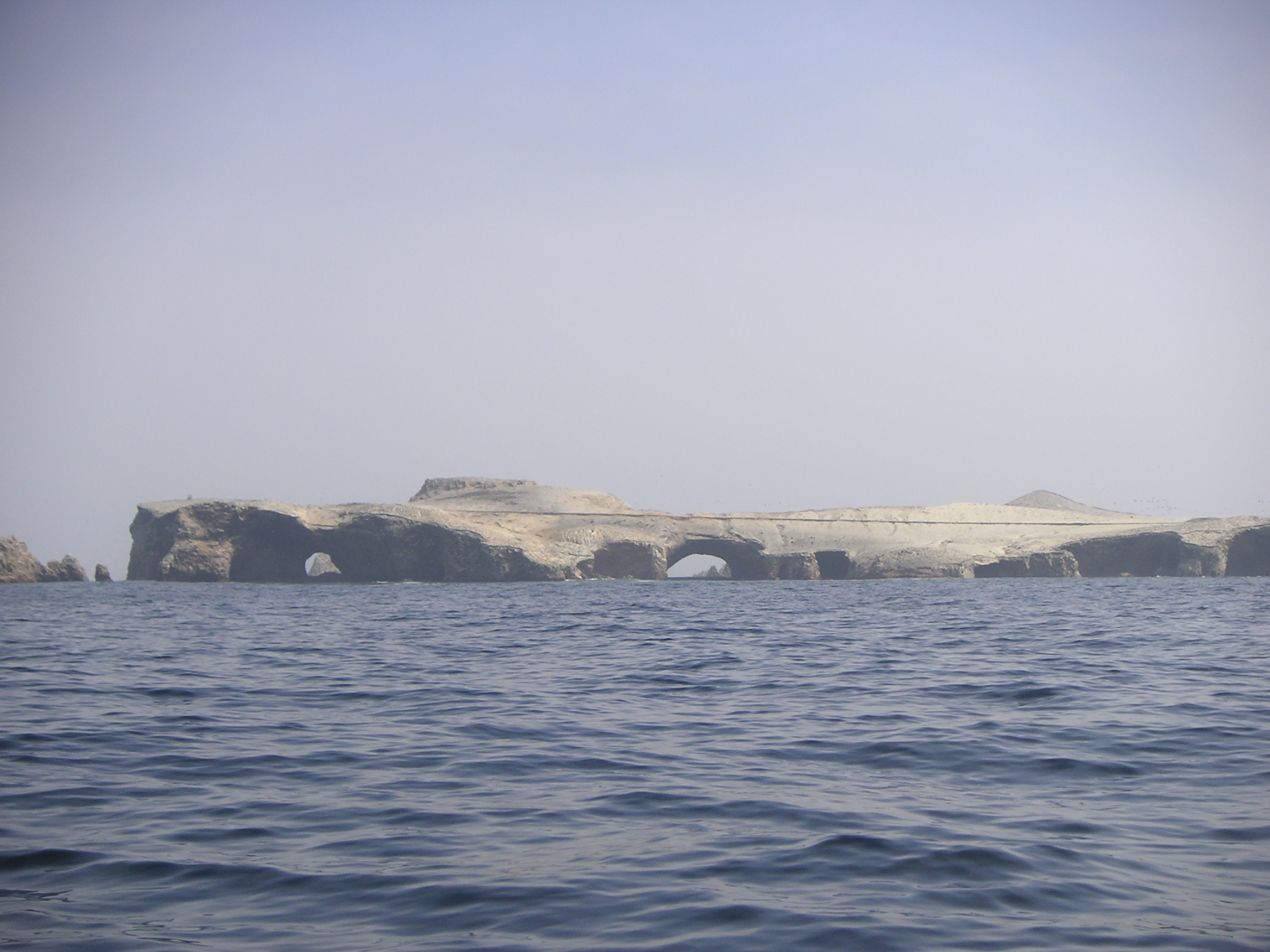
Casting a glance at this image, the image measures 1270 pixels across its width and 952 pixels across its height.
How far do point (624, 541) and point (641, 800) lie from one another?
5843 centimetres

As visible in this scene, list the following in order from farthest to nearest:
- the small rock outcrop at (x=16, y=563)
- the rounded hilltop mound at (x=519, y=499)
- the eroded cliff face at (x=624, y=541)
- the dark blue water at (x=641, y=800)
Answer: the rounded hilltop mound at (x=519, y=499), the small rock outcrop at (x=16, y=563), the eroded cliff face at (x=624, y=541), the dark blue water at (x=641, y=800)

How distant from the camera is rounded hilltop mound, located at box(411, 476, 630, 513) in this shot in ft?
229

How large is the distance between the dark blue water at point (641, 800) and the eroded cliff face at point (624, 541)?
1744 inches

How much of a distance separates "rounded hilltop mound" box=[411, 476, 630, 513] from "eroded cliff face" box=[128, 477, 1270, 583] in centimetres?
16

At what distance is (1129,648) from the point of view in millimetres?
15258

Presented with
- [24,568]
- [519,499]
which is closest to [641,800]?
[519,499]

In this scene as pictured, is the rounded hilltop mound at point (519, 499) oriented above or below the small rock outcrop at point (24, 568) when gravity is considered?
above

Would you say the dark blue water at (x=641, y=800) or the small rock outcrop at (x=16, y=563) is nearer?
the dark blue water at (x=641, y=800)

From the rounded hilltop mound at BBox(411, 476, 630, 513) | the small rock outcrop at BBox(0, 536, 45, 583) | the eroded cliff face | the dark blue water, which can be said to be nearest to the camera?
the dark blue water

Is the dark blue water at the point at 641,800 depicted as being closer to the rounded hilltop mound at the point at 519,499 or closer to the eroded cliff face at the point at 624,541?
the eroded cliff face at the point at 624,541

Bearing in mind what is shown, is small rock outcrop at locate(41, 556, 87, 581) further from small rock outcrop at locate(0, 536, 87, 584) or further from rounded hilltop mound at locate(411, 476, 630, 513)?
rounded hilltop mound at locate(411, 476, 630, 513)

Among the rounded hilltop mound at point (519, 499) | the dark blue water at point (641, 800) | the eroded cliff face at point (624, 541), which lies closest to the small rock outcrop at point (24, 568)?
the eroded cliff face at point (624, 541)

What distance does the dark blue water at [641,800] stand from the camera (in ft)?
14.8

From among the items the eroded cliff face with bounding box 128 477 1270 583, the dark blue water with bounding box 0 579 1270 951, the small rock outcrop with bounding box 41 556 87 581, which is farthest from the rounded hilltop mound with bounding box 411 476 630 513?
the dark blue water with bounding box 0 579 1270 951
